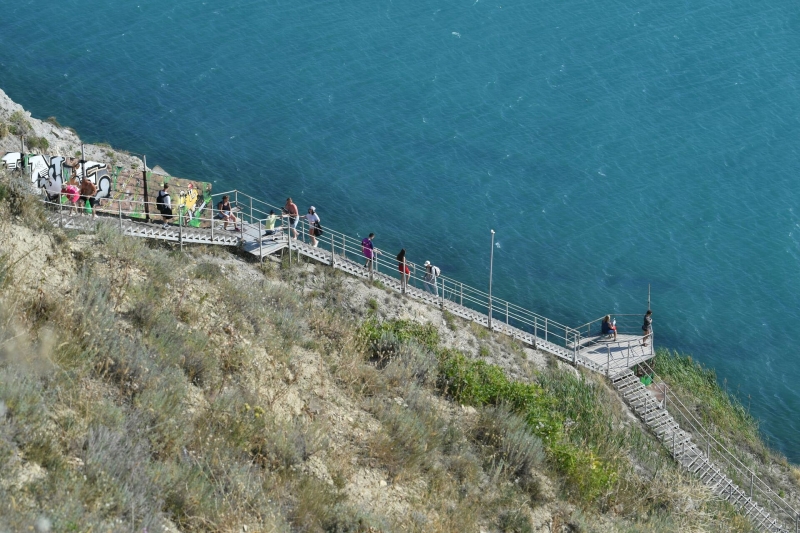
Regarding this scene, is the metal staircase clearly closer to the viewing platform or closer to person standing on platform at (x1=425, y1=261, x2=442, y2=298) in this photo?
the viewing platform

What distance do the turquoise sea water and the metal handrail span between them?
19.8 ft

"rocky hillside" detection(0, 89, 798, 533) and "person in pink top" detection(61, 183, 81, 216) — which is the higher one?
"person in pink top" detection(61, 183, 81, 216)

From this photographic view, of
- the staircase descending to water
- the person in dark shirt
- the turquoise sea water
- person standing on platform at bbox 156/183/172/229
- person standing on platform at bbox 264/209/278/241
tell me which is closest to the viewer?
the staircase descending to water

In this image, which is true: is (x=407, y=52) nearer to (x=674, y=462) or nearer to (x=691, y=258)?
(x=691, y=258)

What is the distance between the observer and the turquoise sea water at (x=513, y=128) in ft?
162

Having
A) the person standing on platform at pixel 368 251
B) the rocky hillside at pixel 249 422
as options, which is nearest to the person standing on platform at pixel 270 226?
the person standing on platform at pixel 368 251

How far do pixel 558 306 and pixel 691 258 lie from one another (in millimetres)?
9502

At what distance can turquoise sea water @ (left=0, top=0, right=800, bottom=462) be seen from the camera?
49.5m

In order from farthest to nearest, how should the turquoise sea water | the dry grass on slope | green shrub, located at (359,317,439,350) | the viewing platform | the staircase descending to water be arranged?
1. the turquoise sea water
2. the staircase descending to water
3. the viewing platform
4. green shrub, located at (359,317,439,350)
5. the dry grass on slope

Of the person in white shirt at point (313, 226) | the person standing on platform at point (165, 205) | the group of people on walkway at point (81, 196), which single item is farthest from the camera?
the person in white shirt at point (313, 226)

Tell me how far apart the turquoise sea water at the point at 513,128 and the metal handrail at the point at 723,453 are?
19.8ft

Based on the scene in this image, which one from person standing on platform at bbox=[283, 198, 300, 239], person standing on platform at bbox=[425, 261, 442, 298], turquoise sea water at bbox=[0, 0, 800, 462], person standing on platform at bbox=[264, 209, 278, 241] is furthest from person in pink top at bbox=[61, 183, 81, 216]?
turquoise sea water at bbox=[0, 0, 800, 462]

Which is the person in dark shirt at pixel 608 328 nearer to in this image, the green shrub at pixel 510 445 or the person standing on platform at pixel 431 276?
the person standing on platform at pixel 431 276

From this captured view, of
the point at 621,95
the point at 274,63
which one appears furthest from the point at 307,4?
the point at 621,95
